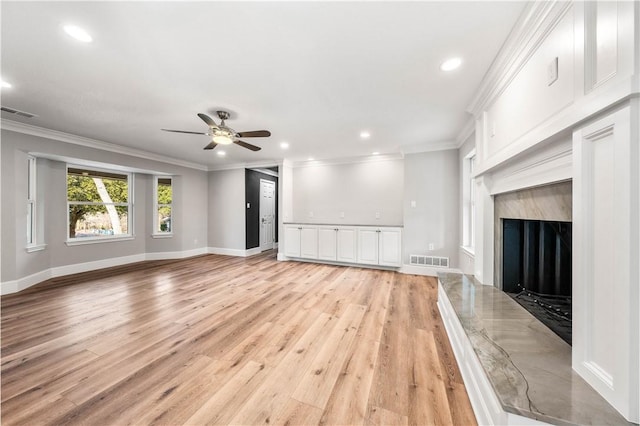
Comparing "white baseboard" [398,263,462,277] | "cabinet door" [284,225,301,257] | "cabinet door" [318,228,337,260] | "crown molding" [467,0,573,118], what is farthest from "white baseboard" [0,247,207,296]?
"crown molding" [467,0,573,118]

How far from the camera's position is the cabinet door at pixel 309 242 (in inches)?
213

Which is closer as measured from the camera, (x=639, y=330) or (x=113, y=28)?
(x=639, y=330)

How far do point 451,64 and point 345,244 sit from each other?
145 inches

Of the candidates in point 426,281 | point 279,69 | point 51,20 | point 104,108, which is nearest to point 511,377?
point 279,69

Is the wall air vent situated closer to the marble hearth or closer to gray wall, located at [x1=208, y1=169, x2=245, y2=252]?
gray wall, located at [x1=208, y1=169, x2=245, y2=252]

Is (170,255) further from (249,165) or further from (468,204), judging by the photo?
(468,204)

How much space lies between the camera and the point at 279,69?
6.86 ft

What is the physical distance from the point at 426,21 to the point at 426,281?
11.9ft

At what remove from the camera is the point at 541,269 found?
1895 mm

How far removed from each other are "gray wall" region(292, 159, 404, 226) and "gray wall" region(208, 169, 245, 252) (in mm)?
1490

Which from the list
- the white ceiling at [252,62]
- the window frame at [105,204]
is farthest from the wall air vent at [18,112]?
the window frame at [105,204]

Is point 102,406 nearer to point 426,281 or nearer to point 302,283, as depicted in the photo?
point 302,283

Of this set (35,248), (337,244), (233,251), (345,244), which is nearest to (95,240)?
(35,248)

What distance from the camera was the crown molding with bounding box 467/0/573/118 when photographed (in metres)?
1.34
